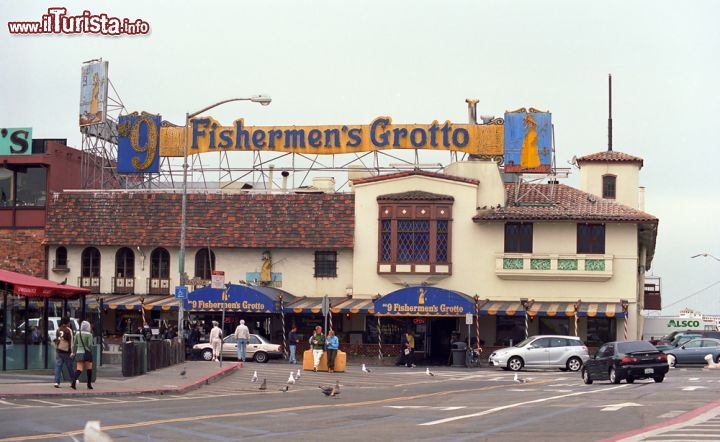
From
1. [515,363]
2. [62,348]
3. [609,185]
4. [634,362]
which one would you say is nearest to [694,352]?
[515,363]

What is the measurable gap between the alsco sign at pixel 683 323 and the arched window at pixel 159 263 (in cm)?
3276

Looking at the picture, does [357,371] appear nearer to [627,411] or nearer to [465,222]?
[465,222]

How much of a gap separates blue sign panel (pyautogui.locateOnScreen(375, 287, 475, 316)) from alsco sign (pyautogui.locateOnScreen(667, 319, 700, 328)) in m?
26.1

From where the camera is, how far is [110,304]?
55.9 m

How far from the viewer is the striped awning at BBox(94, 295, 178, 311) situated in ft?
181

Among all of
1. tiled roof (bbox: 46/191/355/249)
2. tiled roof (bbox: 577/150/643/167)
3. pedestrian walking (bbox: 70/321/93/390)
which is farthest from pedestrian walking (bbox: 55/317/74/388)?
tiled roof (bbox: 577/150/643/167)

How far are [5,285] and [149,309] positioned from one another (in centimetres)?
2413

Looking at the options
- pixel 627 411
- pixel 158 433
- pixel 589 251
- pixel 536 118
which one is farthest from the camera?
pixel 536 118

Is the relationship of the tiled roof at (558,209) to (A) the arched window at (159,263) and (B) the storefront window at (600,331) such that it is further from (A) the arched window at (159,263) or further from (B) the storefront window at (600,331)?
(A) the arched window at (159,263)

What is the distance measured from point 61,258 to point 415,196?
59.9 ft

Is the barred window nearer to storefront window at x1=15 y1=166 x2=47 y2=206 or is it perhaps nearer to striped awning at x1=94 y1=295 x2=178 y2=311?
striped awning at x1=94 y1=295 x2=178 y2=311

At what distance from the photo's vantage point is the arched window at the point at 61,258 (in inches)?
2347

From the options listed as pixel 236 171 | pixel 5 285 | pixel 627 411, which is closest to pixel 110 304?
pixel 236 171

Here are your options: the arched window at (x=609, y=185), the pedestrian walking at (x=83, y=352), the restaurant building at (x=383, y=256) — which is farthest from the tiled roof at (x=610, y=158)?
the pedestrian walking at (x=83, y=352)
